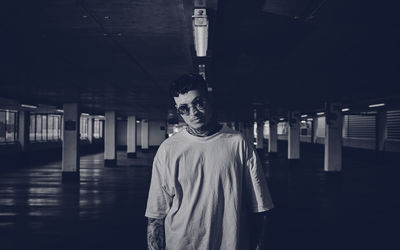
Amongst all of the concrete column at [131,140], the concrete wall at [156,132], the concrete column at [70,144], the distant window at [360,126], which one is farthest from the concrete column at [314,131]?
the concrete column at [70,144]

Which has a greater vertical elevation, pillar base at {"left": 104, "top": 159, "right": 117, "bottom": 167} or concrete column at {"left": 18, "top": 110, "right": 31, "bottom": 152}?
concrete column at {"left": 18, "top": 110, "right": 31, "bottom": 152}

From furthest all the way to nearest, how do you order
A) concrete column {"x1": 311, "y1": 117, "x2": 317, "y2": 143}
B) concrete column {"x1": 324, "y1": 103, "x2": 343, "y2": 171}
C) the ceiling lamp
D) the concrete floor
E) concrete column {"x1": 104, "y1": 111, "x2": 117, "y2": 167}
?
concrete column {"x1": 311, "y1": 117, "x2": 317, "y2": 143} → concrete column {"x1": 104, "y1": 111, "x2": 117, "y2": 167} → concrete column {"x1": 324, "y1": 103, "x2": 343, "y2": 171} → the concrete floor → the ceiling lamp

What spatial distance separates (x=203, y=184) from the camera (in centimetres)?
171

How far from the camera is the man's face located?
5.71 ft

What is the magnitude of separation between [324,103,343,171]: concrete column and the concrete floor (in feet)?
5.66

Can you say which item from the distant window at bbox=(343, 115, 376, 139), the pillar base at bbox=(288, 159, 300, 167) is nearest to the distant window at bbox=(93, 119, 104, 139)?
the distant window at bbox=(343, 115, 376, 139)

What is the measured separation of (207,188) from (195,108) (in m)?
→ 0.35

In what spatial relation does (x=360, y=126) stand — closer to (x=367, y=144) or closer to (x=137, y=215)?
(x=367, y=144)

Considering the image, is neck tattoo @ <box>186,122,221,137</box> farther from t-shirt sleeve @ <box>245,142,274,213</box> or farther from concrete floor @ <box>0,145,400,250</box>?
concrete floor @ <box>0,145,400,250</box>

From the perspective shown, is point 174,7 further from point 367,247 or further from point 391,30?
point 367,247

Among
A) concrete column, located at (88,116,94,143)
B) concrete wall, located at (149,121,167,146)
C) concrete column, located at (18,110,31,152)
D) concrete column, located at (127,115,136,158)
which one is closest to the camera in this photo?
concrete column, located at (18,110,31,152)

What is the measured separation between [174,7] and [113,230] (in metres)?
3.99

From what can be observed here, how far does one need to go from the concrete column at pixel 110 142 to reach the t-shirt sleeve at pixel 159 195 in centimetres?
2012

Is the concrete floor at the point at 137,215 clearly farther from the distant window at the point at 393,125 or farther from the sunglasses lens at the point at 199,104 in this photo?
the distant window at the point at 393,125
